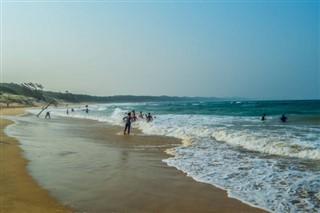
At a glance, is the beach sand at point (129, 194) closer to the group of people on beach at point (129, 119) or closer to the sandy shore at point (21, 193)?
the sandy shore at point (21, 193)

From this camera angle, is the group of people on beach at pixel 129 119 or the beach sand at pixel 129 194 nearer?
the beach sand at pixel 129 194

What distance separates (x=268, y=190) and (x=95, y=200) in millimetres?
4170

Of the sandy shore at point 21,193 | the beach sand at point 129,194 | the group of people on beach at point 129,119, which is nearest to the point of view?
the sandy shore at point 21,193

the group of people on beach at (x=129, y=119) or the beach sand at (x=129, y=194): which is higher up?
the group of people on beach at (x=129, y=119)

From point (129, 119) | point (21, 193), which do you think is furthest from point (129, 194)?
point (129, 119)

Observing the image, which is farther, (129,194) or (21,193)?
(129,194)

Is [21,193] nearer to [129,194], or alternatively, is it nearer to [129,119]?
[129,194]

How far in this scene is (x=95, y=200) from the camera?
675 centimetres

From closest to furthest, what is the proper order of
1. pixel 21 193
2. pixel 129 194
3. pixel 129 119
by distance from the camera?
1. pixel 21 193
2. pixel 129 194
3. pixel 129 119

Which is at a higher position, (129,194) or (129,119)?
(129,119)

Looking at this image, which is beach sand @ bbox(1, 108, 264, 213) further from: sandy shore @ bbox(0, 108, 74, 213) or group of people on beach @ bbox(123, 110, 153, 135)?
group of people on beach @ bbox(123, 110, 153, 135)

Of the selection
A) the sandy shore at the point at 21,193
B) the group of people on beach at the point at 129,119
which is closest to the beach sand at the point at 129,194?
the sandy shore at the point at 21,193

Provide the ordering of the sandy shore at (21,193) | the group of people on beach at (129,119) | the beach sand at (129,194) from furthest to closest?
the group of people on beach at (129,119) → the beach sand at (129,194) → the sandy shore at (21,193)

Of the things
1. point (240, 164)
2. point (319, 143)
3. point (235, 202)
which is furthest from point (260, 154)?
point (235, 202)
